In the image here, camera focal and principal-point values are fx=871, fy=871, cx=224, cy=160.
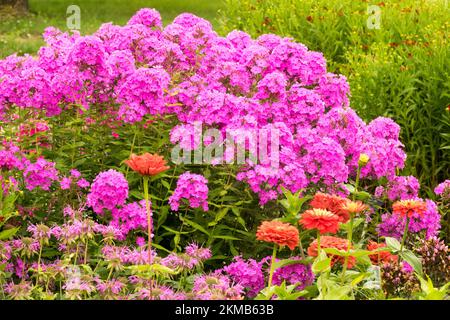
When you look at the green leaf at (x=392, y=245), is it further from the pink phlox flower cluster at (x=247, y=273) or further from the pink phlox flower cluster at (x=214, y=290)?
the pink phlox flower cluster at (x=214, y=290)

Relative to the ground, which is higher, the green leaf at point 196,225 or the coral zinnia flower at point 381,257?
the green leaf at point 196,225

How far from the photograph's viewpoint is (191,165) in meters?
4.55

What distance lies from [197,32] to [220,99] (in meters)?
0.78

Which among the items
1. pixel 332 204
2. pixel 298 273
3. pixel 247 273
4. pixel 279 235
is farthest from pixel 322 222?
pixel 247 273

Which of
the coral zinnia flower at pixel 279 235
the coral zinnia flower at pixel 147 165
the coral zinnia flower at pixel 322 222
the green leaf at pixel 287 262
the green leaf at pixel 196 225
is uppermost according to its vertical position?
the coral zinnia flower at pixel 147 165

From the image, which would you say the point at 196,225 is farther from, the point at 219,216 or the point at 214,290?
the point at 214,290

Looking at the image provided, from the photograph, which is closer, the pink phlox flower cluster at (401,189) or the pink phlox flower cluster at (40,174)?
the pink phlox flower cluster at (40,174)

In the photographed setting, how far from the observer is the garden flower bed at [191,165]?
400 cm

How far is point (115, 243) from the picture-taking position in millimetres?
4344

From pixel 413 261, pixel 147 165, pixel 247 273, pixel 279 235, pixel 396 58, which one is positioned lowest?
pixel 247 273

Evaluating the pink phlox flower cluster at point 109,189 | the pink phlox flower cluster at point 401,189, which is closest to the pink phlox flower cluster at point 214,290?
the pink phlox flower cluster at point 109,189

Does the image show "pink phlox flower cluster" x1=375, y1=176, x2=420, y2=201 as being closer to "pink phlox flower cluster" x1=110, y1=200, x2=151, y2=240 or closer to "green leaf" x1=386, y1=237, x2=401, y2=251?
"green leaf" x1=386, y1=237, x2=401, y2=251
